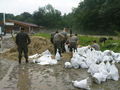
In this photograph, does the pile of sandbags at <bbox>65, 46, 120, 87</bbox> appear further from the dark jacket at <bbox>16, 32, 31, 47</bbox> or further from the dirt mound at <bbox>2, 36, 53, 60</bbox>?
the dirt mound at <bbox>2, 36, 53, 60</bbox>

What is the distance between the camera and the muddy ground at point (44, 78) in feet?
27.4

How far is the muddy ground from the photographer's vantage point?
8359 millimetres

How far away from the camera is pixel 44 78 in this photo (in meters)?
9.73

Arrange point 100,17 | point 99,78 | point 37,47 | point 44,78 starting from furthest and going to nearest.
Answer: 1. point 100,17
2. point 37,47
3. point 44,78
4. point 99,78

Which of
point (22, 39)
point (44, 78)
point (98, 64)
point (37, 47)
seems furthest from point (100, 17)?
point (44, 78)

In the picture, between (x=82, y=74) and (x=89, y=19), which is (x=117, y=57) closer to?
(x=82, y=74)

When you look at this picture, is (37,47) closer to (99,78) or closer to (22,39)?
(22,39)

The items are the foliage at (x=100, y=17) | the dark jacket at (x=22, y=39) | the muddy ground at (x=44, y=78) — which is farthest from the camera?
the foliage at (x=100, y=17)

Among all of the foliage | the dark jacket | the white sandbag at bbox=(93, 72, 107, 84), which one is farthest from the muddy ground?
the foliage

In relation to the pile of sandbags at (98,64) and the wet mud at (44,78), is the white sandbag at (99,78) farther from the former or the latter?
the wet mud at (44,78)

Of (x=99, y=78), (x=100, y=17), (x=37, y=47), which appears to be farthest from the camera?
(x=100, y=17)

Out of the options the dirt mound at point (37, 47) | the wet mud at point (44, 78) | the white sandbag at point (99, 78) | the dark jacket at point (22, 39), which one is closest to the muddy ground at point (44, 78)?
the wet mud at point (44, 78)

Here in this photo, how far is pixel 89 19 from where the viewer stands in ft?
232

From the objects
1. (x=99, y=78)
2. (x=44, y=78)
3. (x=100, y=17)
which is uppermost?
(x=100, y=17)
